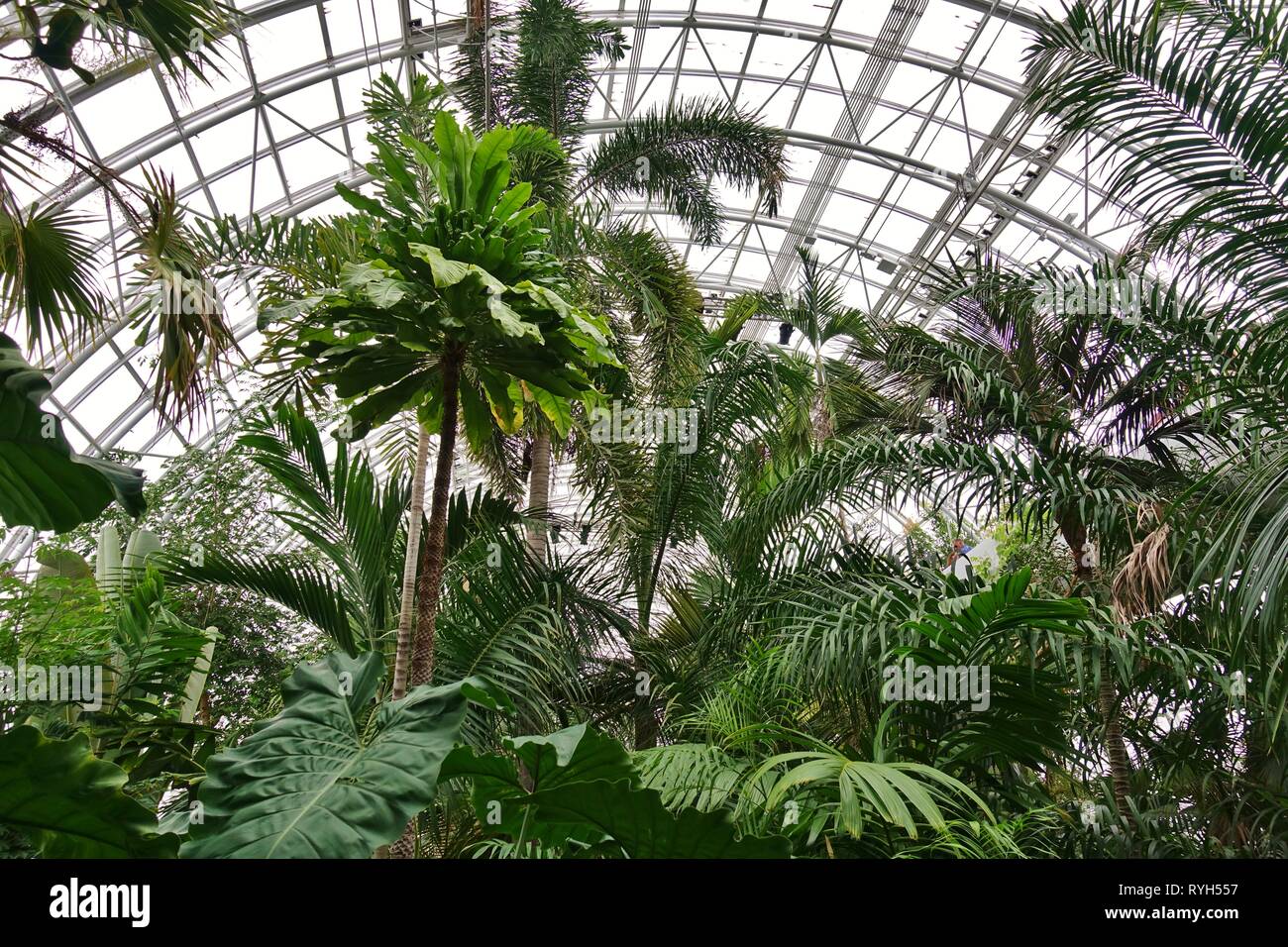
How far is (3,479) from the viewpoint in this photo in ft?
7.58

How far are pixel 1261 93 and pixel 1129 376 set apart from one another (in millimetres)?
2820

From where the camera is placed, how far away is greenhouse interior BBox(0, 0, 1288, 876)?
229 centimetres

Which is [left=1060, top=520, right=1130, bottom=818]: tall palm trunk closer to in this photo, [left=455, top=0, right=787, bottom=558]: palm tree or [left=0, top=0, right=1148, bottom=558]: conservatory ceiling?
[left=455, top=0, right=787, bottom=558]: palm tree

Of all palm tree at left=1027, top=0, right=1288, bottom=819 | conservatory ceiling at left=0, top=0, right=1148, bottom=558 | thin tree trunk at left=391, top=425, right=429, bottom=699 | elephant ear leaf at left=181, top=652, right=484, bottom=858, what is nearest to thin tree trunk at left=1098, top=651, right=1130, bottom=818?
palm tree at left=1027, top=0, right=1288, bottom=819

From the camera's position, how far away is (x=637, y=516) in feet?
20.6

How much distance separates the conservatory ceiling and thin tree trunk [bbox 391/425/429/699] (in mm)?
8398

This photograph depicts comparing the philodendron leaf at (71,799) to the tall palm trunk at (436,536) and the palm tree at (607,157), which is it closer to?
the tall palm trunk at (436,536)

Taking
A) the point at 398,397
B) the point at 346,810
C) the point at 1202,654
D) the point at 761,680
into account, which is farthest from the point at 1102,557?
the point at 346,810

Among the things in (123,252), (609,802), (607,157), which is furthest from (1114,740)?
(607,157)

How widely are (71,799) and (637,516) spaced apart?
15.4 feet

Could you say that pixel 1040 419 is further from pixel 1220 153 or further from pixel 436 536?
pixel 436 536

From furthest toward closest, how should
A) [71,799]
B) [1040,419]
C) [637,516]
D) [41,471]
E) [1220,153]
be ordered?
1. [637,516]
2. [1040,419]
3. [1220,153]
4. [41,471]
5. [71,799]

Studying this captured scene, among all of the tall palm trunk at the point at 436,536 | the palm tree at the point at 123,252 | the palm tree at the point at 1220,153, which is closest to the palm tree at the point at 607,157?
the palm tree at the point at 123,252

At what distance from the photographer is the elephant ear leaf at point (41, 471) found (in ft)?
6.74
